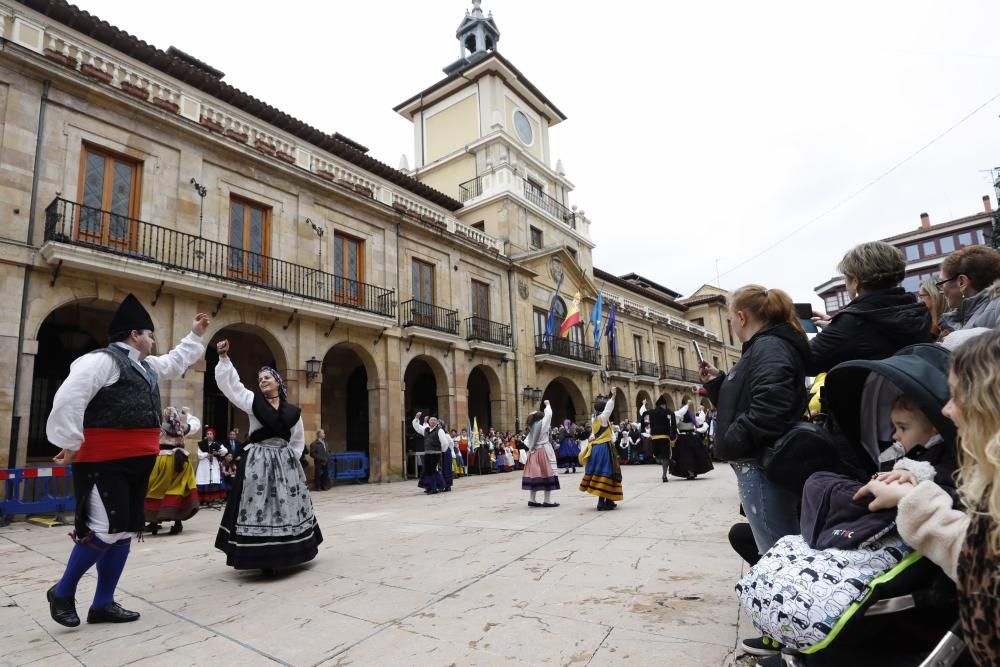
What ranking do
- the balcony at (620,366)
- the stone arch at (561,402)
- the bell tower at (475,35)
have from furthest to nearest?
the bell tower at (475,35)
the balcony at (620,366)
the stone arch at (561,402)

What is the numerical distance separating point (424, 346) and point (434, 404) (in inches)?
151

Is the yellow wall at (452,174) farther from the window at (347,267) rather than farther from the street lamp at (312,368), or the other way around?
the street lamp at (312,368)

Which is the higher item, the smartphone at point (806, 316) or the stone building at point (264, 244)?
the stone building at point (264, 244)

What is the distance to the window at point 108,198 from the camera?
10359 millimetres

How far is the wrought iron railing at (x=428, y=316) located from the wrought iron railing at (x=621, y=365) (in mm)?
11050

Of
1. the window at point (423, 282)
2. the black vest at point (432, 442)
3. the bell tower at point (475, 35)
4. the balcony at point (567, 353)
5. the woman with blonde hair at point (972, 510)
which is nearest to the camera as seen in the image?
the woman with blonde hair at point (972, 510)

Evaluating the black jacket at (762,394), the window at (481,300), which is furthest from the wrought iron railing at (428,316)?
the black jacket at (762,394)

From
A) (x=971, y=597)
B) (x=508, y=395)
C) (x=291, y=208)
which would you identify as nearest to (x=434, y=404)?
(x=508, y=395)

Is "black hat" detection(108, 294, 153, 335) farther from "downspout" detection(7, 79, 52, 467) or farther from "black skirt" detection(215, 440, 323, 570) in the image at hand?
"downspout" detection(7, 79, 52, 467)

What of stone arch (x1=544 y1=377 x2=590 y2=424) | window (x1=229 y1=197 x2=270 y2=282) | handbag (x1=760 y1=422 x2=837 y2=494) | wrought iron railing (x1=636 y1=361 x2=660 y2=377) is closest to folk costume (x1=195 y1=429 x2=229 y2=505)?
window (x1=229 y1=197 x2=270 y2=282)

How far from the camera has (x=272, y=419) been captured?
4.52 metres

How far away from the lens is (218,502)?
10.9m

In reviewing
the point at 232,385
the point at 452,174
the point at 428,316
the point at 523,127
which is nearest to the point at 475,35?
the point at 523,127

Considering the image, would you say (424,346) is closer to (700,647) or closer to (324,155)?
(324,155)
